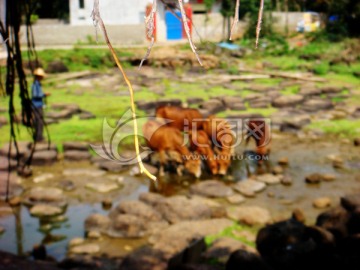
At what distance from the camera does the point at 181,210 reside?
250 inches

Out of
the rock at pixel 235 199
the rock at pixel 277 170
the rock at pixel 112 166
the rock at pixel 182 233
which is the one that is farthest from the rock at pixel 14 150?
the rock at pixel 277 170

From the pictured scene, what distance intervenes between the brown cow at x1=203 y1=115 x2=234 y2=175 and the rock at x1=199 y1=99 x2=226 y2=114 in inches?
140

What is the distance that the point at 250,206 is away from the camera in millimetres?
6852

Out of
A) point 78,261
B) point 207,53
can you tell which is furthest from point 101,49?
point 78,261

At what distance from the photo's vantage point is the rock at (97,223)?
19.9 feet

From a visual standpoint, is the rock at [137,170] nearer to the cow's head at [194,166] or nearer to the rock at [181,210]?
the cow's head at [194,166]

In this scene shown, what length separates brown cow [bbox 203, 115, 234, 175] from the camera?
28.1ft

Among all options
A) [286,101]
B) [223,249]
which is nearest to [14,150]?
[223,249]

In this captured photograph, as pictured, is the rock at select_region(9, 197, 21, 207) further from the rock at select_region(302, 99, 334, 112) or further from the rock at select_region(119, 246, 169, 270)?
the rock at select_region(302, 99, 334, 112)

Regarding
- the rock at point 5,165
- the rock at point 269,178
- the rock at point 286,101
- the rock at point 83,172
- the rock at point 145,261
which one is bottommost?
the rock at point 83,172

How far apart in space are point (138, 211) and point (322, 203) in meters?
2.74

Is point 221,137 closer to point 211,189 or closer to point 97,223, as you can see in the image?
point 211,189

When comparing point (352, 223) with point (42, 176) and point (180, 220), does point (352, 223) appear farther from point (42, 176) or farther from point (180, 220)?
point (42, 176)

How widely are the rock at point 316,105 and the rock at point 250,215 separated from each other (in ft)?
24.0
